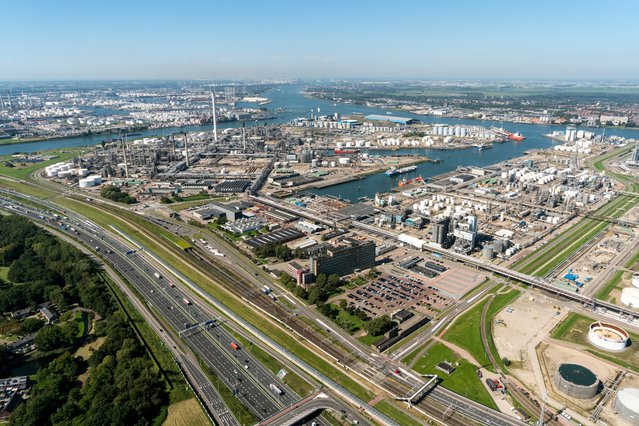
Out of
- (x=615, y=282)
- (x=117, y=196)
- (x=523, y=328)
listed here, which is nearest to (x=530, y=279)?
(x=615, y=282)

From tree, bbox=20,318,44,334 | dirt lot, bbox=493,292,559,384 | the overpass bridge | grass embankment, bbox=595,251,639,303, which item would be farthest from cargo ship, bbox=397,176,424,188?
tree, bbox=20,318,44,334

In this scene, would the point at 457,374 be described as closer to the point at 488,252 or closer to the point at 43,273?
the point at 488,252

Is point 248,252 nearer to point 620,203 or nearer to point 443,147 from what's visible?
point 620,203

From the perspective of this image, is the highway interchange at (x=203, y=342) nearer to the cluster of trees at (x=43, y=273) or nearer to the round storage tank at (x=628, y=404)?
the cluster of trees at (x=43, y=273)

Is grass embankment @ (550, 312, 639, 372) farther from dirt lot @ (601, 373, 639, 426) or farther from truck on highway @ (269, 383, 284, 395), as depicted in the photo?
truck on highway @ (269, 383, 284, 395)

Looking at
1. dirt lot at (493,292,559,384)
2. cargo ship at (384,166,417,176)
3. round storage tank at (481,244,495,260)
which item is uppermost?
cargo ship at (384,166,417,176)

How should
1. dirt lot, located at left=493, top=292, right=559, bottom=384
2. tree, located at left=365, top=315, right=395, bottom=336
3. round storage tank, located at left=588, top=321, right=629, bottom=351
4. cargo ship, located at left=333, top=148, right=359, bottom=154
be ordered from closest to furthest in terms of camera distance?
dirt lot, located at left=493, top=292, right=559, bottom=384, round storage tank, located at left=588, top=321, right=629, bottom=351, tree, located at left=365, top=315, right=395, bottom=336, cargo ship, located at left=333, top=148, right=359, bottom=154
